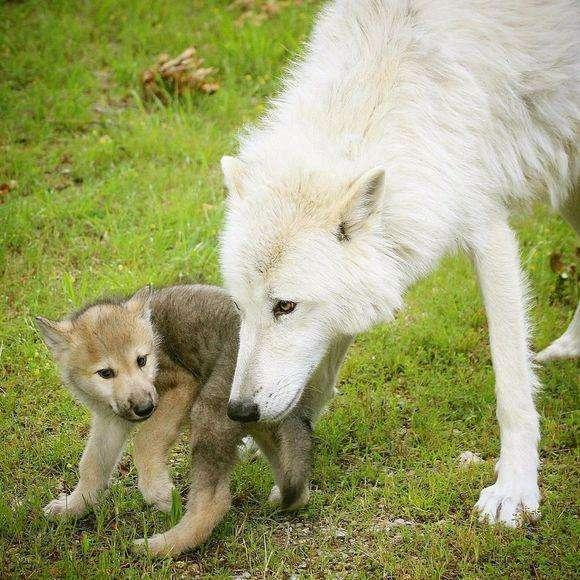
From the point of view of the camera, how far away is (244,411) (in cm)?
385

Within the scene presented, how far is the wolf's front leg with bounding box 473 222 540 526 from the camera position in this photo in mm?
4473

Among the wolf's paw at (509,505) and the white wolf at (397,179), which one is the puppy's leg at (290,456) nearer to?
the white wolf at (397,179)

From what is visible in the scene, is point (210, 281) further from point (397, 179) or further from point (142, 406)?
point (397, 179)

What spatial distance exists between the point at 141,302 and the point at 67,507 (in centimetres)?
114

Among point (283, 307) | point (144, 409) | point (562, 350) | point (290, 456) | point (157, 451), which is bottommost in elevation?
point (562, 350)

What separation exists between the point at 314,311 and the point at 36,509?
70.9 inches

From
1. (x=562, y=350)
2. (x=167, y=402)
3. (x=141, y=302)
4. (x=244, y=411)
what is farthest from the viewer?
(x=562, y=350)

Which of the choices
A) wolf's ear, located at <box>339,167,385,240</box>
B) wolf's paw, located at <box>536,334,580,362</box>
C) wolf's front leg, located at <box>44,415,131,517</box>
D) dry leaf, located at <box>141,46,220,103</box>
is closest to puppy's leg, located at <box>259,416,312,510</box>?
wolf's front leg, located at <box>44,415,131,517</box>

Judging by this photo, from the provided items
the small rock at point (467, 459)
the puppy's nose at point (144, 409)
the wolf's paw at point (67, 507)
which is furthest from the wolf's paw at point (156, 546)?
the small rock at point (467, 459)

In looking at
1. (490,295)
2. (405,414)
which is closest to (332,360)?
(405,414)

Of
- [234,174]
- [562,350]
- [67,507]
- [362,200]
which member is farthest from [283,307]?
[562,350]

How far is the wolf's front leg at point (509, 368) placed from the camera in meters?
4.47

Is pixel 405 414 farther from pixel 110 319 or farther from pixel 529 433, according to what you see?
pixel 110 319

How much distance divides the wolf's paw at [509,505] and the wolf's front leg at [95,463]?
1920mm
